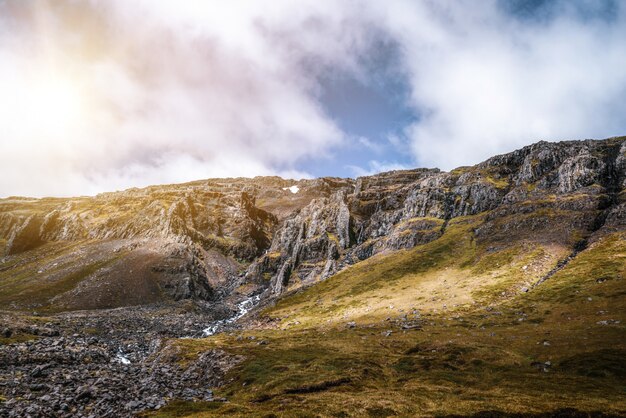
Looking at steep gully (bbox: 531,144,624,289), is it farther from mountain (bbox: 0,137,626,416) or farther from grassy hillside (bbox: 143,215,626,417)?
grassy hillside (bbox: 143,215,626,417)

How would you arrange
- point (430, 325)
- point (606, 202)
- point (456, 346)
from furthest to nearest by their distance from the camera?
point (606, 202), point (430, 325), point (456, 346)

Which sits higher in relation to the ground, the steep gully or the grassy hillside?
the steep gully

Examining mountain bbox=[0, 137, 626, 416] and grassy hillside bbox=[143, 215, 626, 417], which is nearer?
grassy hillside bbox=[143, 215, 626, 417]

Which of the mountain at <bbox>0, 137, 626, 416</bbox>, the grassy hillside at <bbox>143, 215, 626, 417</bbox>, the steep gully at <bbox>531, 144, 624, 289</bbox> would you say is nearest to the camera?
the grassy hillside at <bbox>143, 215, 626, 417</bbox>

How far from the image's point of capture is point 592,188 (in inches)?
6156

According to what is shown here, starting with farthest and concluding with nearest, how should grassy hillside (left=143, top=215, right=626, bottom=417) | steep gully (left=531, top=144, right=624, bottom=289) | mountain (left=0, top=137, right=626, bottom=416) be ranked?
steep gully (left=531, top=144, right=624, bottom=289), mountain (left=0, top=137, right=626, bottom=416), grassy hillside (left=143, top=215, right=626, bottom=417)

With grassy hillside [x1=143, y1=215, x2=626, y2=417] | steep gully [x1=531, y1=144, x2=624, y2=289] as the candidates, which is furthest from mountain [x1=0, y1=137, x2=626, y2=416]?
steep gully [x1=531, y1=144, x2=624, y2=289]

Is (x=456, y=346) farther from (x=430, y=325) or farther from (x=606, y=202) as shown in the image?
(x=606, y=202)

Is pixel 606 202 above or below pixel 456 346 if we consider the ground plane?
above

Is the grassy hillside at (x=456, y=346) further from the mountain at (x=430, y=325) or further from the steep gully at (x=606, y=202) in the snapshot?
the steep gully at (x=606, y=202)

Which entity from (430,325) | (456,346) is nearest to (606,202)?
(430,325)

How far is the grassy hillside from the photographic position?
39.8m

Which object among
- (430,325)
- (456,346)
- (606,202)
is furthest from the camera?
(606,202)

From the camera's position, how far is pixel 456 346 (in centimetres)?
6669
